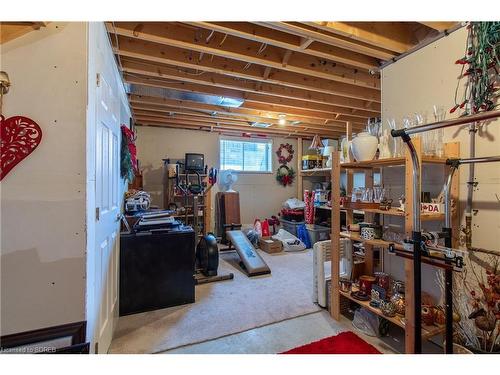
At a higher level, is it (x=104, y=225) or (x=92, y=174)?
(x=92, y=174)

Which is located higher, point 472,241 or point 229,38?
point 229,38

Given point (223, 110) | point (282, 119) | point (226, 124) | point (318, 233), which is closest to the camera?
point (223, 110)

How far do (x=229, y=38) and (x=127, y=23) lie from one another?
33.6 inches

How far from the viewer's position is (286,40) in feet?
7.20

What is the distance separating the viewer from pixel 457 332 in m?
1.59

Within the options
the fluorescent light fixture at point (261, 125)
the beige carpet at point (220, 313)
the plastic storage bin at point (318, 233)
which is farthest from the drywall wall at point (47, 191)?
the plastic storage bin at point (318, 233)

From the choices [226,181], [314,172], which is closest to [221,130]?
[226,181]

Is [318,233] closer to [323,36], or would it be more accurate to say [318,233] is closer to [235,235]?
[235,235]

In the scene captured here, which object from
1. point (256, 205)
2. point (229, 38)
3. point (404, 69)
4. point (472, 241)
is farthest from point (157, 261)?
point (256, 205)

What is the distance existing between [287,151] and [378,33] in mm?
4331
